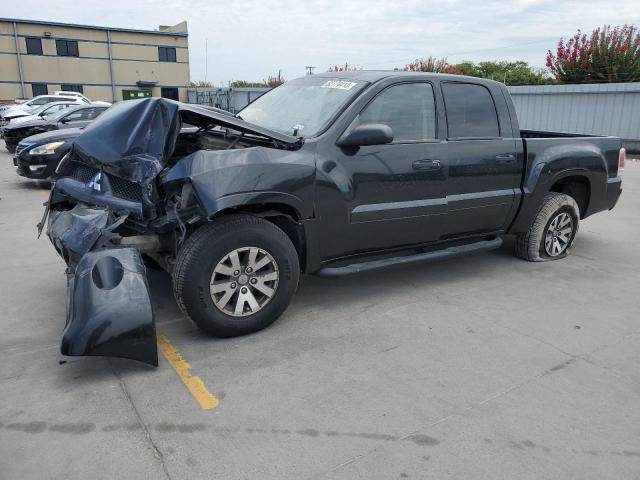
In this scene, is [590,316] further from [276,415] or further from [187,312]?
[187,312]

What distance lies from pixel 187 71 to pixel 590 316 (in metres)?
45.8

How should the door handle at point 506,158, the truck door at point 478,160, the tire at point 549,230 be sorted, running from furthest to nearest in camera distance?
the tire at point 549,230, the door handle at point 506,158, the truck door at point 478,160

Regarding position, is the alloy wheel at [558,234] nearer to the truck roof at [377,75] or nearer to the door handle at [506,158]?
the door handle at [506,158]

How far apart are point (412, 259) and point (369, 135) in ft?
4.11

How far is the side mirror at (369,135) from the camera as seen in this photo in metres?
4.00

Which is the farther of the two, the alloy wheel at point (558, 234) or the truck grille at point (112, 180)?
the alloy wheel at point (558, 234)

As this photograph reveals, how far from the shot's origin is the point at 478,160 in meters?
4.89

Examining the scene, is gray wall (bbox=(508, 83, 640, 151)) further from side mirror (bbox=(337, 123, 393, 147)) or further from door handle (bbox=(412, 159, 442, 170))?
side mirror (bbox=(337, 123, 393, 147))

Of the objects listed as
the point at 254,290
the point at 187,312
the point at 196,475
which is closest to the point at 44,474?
the point at 196,475

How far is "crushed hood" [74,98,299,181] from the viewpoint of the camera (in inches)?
152

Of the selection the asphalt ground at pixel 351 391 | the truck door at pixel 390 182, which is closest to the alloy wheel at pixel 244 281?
the asphalt ground at pixel 351 391

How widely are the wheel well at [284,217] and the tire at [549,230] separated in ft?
9.42

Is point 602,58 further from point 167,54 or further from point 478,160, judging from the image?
point 167,54

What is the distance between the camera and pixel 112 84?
140ft
